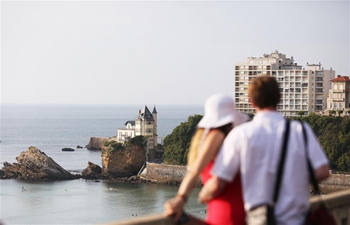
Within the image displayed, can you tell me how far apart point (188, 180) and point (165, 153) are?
50.7m

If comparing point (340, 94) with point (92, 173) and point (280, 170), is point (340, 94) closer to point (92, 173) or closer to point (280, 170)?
point (92, 173)

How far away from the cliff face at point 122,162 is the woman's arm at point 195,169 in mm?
49087

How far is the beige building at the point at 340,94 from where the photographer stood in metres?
60.9

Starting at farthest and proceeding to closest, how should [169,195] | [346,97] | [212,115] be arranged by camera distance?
1. [346,97]
2. [169,195]
3. [212,115]

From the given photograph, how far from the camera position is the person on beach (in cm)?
369

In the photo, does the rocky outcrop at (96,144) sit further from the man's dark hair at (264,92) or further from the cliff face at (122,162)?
the man's dark hair at (264,92)

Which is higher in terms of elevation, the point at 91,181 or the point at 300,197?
the point at 300,197

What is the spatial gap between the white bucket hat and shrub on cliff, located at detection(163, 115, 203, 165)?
48.3m

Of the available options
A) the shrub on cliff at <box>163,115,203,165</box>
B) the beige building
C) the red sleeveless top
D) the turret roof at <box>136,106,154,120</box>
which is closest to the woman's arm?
the red sleeveless top

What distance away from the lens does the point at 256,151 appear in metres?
3.70

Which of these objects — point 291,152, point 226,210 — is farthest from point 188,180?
point 291,152

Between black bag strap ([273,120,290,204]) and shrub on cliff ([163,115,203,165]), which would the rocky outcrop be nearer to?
shrub on cliff ([163,115,203,165])

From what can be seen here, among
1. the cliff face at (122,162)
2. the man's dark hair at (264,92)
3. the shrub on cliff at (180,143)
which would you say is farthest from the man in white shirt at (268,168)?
the cliff face at (122,162)

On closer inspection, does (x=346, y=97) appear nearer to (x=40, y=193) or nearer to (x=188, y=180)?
(x=40, y=193)
